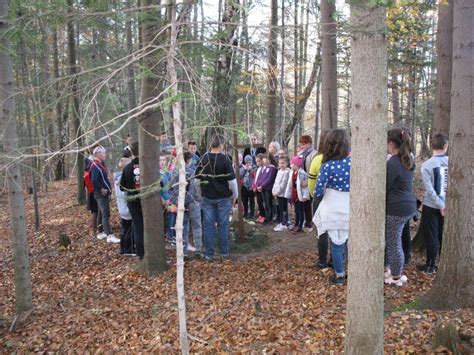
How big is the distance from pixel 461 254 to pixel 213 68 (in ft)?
17.6

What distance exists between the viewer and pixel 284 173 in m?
8.43

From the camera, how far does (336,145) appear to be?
5199mm

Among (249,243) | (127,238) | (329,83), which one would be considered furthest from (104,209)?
(329,83)

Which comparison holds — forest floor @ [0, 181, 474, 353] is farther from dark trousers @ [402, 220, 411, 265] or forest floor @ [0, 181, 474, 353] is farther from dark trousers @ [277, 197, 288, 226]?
dark trousers @ [277, 197, 288, 226]

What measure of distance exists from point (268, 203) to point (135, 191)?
3.59 meters

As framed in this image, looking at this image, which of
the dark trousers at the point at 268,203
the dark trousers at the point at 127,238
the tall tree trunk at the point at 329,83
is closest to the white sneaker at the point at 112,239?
the dark trousers at the point at 127,238

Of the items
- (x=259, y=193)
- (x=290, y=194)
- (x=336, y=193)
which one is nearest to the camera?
(x=336, y=193)

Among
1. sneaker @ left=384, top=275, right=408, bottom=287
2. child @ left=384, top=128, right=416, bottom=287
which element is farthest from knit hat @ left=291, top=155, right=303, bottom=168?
sneaker @ left=384, top=275, right=408, bottom=287

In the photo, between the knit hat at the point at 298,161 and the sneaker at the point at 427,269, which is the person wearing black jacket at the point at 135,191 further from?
the sneaker at the point at 427,269

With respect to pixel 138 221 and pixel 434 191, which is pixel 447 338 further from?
pixel 138 221

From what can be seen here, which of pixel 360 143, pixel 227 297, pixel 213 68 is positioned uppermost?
pixel 213 68

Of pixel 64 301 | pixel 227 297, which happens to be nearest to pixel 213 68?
pixel 227 297

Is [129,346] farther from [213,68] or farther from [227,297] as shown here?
[213,68]

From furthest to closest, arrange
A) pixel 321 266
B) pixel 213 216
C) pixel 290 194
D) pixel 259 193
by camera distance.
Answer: pixel 259 193
pixel 290 194
pixel 213 216
pixel 321 266
